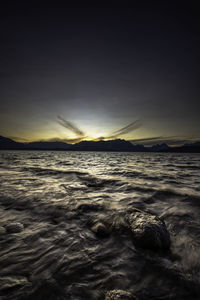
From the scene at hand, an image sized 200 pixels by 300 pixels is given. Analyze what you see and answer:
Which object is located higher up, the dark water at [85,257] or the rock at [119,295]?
the rock at [119,295]

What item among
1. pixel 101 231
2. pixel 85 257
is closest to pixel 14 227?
pixel 85 257

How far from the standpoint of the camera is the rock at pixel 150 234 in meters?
2.62

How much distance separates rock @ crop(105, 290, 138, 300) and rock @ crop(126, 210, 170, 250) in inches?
44.1

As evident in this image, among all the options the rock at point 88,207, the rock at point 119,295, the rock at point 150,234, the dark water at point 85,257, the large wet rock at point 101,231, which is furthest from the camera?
the rock at point 88,207

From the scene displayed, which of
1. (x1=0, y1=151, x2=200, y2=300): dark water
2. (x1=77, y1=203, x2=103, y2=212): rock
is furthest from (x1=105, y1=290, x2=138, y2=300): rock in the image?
→ (x1=77, y1=203, x2=103, y2=212): rock

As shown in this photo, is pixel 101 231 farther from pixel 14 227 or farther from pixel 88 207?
pixel 14 227

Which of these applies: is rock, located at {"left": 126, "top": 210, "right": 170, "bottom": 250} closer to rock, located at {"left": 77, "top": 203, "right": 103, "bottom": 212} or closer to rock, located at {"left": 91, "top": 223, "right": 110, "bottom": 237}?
rock, located at {"left": 91, "top": 223, "right": 110, "bottom": 237}

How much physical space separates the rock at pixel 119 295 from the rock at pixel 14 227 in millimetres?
2548

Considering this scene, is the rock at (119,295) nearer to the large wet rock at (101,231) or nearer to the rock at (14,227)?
the large wet rock at (101,231)

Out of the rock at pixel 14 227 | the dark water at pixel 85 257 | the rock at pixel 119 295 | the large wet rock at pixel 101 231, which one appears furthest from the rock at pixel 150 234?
the rock at pixel 14 227

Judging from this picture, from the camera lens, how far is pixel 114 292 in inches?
66.7

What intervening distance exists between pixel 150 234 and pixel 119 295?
1356 mm

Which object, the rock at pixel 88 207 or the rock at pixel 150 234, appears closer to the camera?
the rock at pixel 150 234

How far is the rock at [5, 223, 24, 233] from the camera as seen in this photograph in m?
3.13
